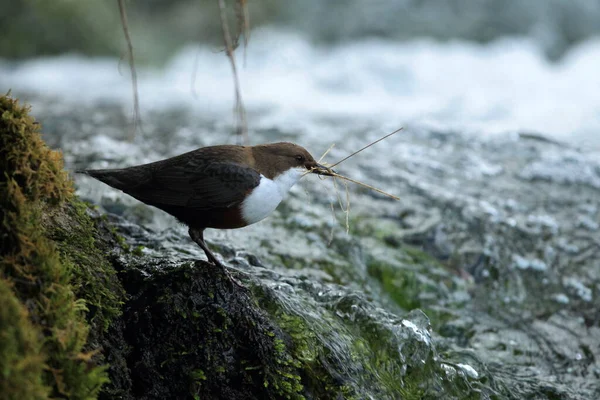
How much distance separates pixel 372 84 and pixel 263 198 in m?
7.47

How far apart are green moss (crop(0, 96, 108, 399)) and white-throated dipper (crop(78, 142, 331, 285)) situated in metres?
0.79

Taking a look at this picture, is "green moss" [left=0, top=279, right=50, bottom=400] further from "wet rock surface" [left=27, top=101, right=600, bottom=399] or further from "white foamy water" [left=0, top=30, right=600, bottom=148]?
"white foamy water" [left=0, top=30, right=600, bottom=148]

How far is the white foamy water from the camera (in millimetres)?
8750

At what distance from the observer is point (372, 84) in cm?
1028

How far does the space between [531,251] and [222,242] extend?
2.75m

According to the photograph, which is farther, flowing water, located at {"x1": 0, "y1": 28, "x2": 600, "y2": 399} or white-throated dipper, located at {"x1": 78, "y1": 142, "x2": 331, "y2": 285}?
flowing water, located at {"x1": 0, "y1": 28, "x2": 600, "y2": 399}

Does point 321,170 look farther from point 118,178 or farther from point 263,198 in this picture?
point 118,178

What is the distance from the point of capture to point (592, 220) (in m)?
5.88

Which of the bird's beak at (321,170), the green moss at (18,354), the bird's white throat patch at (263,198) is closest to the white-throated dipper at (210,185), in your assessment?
the bird's white throat patch at (263,198)

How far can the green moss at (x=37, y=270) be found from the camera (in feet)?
6.81

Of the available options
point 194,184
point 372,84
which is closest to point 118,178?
point 194,184

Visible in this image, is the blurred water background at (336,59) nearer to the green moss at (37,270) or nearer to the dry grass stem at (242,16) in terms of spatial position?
the dry grass stem at (242,16)

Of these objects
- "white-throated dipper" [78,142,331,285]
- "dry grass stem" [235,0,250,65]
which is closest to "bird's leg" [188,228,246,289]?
"white-throated dipper" [78,142,331,285]

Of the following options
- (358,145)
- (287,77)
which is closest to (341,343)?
(358,145)
